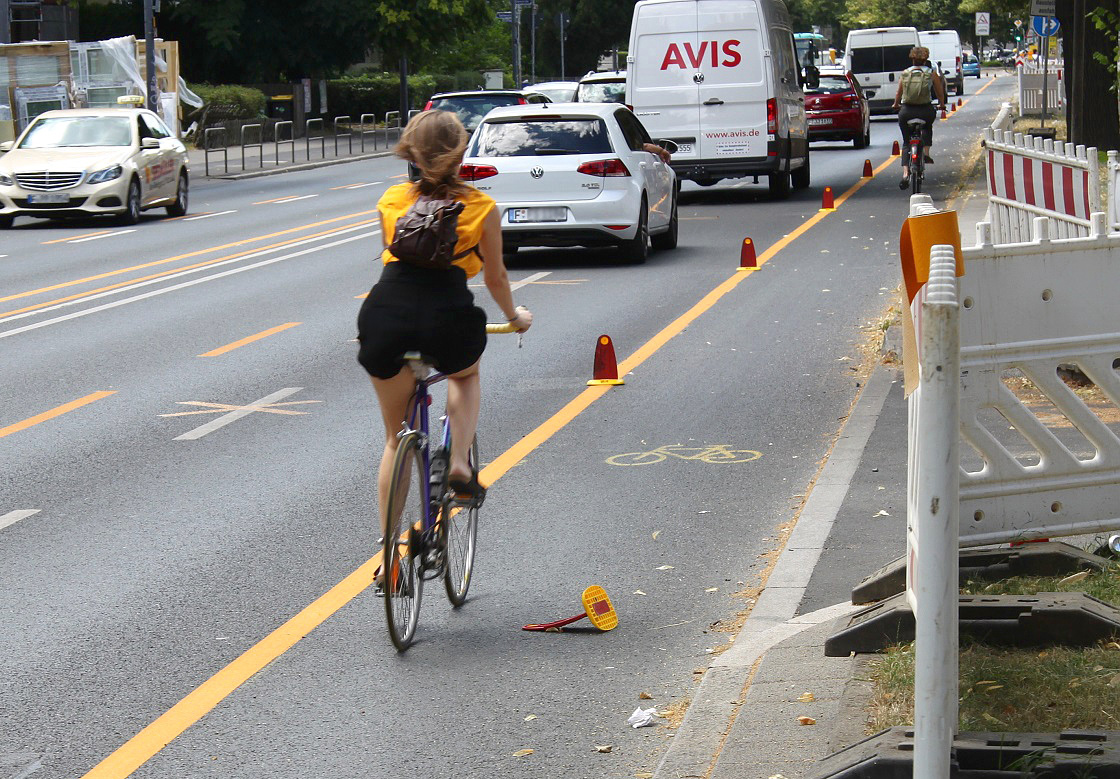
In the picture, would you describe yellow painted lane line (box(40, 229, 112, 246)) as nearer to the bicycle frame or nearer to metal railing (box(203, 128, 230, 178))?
metal railing (box(203, 128, 230, 178))

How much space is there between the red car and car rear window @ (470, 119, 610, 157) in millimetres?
22116

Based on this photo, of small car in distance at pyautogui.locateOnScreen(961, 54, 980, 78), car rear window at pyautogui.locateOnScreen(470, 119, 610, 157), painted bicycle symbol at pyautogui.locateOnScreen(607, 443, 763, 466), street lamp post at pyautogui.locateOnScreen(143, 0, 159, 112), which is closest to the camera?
painted bicycle symbol at pyautogui.locateOnScreen(607, 443, 763, 466)

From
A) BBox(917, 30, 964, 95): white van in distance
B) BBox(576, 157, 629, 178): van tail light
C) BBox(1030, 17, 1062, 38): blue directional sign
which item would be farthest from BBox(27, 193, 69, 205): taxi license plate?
BBox(917, 30, 964, 95): white van in distance

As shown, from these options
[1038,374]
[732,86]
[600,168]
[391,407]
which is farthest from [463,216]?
[732,86]

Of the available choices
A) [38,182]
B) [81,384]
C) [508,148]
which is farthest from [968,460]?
[38,182]

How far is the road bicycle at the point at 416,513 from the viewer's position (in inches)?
215

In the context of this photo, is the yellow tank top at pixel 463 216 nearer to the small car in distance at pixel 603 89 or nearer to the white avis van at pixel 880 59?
the small car in distance at pixel 603 89

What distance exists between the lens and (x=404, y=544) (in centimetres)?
558

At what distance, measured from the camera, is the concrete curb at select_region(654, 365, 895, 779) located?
14.6 feet

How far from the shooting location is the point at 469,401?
579 centimetres

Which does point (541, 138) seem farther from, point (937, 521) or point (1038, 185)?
point (937, 521)

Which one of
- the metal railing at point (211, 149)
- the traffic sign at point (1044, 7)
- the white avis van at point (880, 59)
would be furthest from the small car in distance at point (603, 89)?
the white avis van at point (880, 59)

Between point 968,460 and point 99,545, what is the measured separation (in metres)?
3.61

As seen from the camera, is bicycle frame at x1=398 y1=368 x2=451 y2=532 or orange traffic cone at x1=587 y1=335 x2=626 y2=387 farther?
orange traffic cone at x1=587 y1=335 x2=626 y2=387
